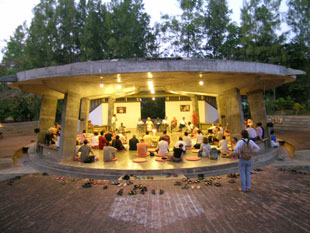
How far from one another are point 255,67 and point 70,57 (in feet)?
94.7

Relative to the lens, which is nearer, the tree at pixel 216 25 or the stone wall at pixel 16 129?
the stone wall at pixel 16 129

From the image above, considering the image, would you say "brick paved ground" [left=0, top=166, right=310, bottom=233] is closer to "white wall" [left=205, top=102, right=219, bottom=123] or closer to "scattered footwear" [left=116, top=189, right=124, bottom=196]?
"scattered footwear" [left=116, top=189, right=124, bottom=196]

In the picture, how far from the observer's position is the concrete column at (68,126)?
30.4 ft

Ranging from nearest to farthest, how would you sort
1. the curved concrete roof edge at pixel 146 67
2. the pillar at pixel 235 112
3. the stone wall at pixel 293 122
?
the curved concrete roof edge at pixel 146 67 → the pillar at pixel 235 112 → the stone wall at pixel 293 122

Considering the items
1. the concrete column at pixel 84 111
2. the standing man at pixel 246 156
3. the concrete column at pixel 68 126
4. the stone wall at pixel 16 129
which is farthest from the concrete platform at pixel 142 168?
the stone wall at pixel 16 129

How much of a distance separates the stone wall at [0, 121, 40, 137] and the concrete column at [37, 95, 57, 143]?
1462cm

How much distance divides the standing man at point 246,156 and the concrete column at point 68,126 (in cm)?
748

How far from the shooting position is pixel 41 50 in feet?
96.7

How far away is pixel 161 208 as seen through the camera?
188 inches

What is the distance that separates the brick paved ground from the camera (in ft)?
13.0

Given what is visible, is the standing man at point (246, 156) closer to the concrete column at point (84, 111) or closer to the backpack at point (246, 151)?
the backpack at point (246, 151)

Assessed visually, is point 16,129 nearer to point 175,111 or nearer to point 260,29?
point 175,111

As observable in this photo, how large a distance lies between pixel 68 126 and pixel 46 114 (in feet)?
12.4

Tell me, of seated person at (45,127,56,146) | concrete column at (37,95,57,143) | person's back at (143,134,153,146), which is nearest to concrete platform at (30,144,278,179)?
person's back at (143,134,153,146)
